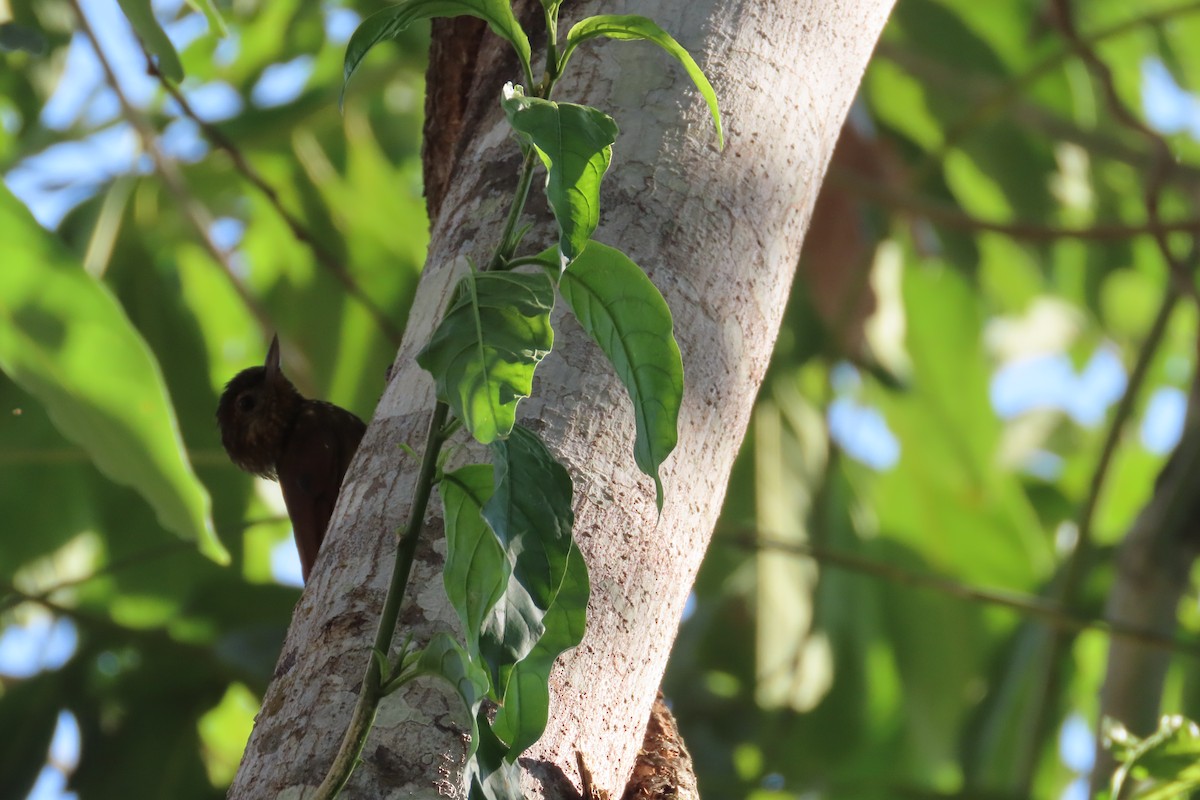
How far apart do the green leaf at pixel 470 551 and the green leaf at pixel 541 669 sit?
5cm

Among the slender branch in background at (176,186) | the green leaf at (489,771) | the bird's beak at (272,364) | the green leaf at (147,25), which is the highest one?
the slender branch in background at (176,186)

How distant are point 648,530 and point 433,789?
309 millimetres

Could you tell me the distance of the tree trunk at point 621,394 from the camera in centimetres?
111

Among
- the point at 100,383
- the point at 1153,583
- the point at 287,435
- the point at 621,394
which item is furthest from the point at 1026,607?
the point at 621,394

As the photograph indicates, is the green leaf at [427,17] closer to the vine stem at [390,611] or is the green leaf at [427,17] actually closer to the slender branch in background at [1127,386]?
the vine stem at [390,611]

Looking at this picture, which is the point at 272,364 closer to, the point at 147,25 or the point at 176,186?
the point at 176,186

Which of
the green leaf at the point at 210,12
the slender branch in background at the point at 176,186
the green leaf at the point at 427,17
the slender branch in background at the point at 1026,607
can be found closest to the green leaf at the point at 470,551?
the green leaf at the point at 427,17

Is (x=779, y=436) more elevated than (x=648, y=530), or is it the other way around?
(x=779, y=436)

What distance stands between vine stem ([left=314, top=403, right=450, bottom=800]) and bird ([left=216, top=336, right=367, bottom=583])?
5.71 feet

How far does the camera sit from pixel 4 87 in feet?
15.1

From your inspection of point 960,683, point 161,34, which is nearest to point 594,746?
point 161,34

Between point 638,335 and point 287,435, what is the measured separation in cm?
224

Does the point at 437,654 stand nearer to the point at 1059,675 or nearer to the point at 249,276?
the point at 1059,675

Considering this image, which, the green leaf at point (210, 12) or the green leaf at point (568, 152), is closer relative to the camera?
the green leaf at point (568, 152)
